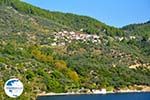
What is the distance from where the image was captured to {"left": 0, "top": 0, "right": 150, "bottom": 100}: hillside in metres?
132

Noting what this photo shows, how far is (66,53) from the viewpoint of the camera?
161 m

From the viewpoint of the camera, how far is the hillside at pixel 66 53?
132 metres

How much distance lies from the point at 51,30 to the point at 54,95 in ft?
211

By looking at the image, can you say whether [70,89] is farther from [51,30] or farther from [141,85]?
[51,30]

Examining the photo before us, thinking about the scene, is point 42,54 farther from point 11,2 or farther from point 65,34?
point 11,2

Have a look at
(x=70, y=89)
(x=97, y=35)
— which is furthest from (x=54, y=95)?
(x=97, y=35)

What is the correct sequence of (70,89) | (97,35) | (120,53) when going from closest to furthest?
(70,89)
(120,53)
(97,35)

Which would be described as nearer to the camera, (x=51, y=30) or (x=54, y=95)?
(x=54, y=95)

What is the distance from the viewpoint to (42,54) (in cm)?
14725

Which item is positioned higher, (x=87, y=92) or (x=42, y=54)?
(x=42, y=54)

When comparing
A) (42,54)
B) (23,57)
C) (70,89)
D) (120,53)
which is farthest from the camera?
(120,53)

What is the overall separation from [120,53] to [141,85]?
23012 mm

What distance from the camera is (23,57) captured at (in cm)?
13612

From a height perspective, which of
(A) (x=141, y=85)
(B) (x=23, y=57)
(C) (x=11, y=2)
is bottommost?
(A) (x=141, y=85)
